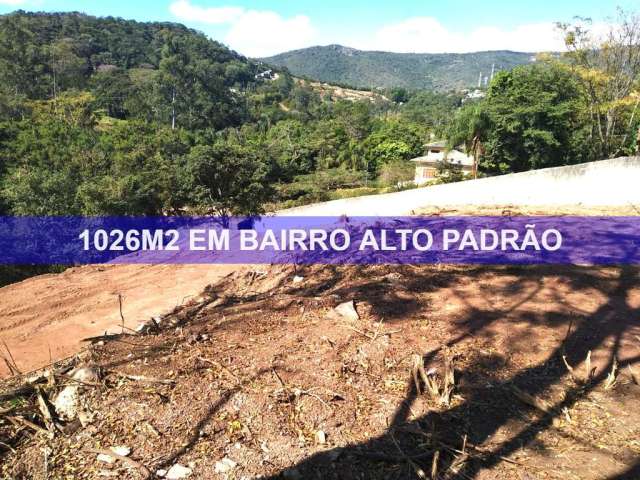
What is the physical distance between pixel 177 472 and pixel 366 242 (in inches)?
195

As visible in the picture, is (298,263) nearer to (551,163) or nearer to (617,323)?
(617,323)

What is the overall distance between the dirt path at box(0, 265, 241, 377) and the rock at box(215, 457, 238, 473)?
142 inches

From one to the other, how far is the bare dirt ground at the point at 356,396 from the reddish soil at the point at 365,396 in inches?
0.4

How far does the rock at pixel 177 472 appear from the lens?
7.80 feet

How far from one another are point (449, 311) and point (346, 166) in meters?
30.8

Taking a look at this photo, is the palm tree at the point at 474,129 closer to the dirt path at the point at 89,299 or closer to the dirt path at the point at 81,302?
the dirt path at the point at 89,299

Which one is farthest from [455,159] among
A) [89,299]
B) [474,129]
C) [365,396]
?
[365,396]

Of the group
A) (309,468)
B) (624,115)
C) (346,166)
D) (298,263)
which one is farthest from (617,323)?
(346,166)

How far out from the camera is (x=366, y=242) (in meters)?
6.95

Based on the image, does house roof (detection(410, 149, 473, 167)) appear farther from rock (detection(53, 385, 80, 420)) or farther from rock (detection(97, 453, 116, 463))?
rock (detection(97, 453, 116, 463))

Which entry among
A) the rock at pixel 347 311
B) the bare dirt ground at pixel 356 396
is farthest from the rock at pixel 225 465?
the rock at pixel 347 311

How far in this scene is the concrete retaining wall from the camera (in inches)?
401

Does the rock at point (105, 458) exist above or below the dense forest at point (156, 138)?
below

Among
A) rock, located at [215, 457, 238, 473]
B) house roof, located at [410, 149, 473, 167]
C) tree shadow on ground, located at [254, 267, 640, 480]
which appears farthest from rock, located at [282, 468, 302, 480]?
house roof, located at [410, 149, 473, 167]
